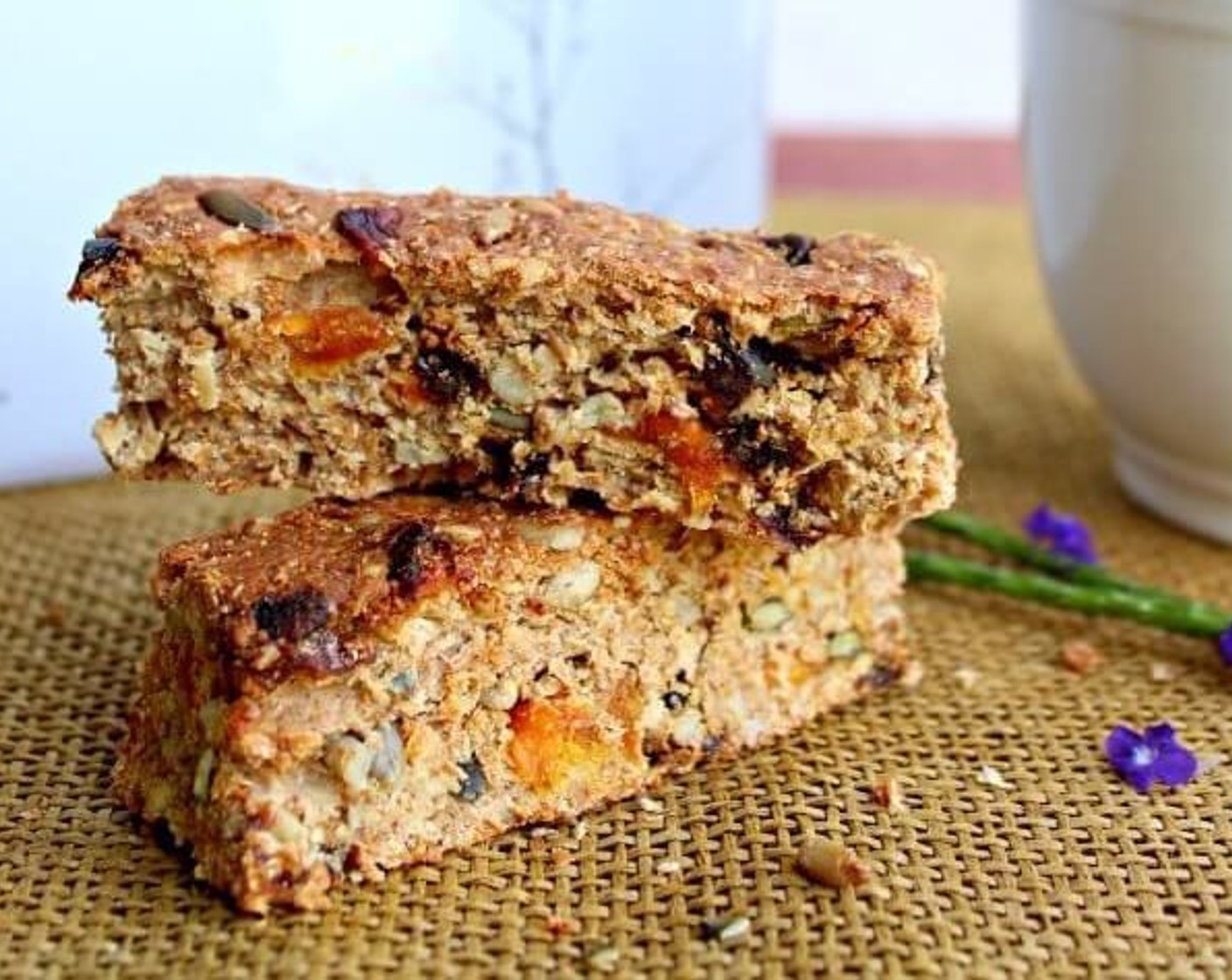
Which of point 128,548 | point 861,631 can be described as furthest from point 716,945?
point 128,548

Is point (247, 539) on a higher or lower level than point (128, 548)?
higher

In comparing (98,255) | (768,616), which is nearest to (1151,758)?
(768,616)

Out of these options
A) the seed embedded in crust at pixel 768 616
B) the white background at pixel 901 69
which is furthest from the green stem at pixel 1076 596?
the white background at pixel 901 69

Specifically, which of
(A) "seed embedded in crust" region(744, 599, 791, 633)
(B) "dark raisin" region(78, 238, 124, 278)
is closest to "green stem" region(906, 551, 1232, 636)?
(A) "seed embedded in crust" region(744, 599, 791, 633)

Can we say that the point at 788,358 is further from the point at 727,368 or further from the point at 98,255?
the point at 98,255

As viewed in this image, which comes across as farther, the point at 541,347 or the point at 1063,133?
the point at 1063,133

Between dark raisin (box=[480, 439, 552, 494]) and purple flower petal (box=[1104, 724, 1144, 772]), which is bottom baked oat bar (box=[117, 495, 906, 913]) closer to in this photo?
dark raisin (box=[480, 439, 552, 494])

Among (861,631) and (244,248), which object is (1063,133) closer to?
(861,631)
